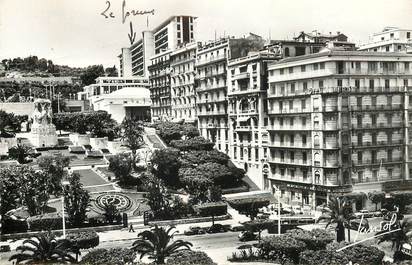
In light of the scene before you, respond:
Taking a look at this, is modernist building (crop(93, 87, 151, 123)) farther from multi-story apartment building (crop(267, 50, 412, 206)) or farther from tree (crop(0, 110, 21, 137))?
multi-story apartment building (crop(267, 50, 412, 206))


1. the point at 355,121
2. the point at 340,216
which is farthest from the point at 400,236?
the point at 355,121

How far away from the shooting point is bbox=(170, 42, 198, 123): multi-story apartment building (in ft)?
337

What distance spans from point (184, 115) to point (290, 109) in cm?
3648

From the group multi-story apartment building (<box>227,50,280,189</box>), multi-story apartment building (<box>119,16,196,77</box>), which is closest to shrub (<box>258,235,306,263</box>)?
multi-story apartment building (<box>227,50,280,189</box>)

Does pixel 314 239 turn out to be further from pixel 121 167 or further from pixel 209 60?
pixel 209 60

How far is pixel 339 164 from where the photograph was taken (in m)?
67.0

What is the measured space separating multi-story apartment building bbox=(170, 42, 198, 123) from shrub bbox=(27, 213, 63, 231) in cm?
4955

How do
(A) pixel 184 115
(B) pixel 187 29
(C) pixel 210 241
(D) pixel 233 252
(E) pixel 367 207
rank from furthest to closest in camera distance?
(B) pixel 187 29
(A) pixel 184 115
(E) pixel 367 207
(C) pixel 210 241
(D) pixel 233 252

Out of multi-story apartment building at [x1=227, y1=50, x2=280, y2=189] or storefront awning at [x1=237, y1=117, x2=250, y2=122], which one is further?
storefront awning at [x1=237, y1=117, x2=250, y2=122]

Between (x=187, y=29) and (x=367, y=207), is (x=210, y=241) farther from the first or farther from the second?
(x=187, y=29)

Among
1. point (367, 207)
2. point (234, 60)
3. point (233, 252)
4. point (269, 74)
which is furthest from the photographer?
point (234, 60)

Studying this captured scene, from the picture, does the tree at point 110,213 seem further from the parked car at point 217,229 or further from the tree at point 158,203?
the parked car at point 217,229

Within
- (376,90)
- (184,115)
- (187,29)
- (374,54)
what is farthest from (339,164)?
(187,29)

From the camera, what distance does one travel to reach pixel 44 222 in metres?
53.2
